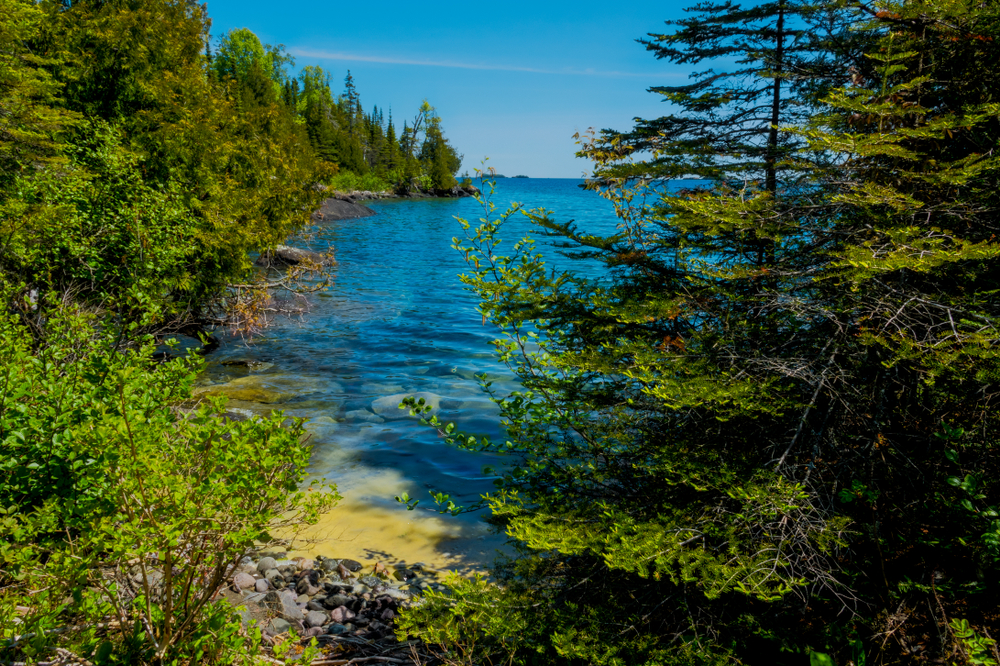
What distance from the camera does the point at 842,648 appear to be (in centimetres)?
306

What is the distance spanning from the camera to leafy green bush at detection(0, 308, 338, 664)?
110 inches

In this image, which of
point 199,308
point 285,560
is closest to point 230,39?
point 199,308

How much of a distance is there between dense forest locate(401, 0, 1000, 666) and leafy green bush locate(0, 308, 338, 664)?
4.29 feet

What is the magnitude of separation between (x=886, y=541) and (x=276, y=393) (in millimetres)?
10634

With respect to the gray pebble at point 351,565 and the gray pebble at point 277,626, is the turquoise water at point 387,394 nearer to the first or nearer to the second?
the gray pebble at point 351,565

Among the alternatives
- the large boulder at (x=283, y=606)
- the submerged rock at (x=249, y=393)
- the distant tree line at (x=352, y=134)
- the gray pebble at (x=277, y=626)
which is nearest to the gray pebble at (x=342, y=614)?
the large boulder at (x=283, y=606)

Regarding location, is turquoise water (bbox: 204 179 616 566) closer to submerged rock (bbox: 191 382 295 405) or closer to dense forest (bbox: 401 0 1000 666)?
submerged rock (bbox: 191 382 295 405)

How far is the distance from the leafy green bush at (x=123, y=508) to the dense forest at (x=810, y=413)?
131 cm

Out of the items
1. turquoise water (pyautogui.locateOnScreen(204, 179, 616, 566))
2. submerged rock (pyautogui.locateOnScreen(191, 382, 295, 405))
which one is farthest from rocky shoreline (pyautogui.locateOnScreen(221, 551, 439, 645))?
submerged rock (pyautogui.locateOnScreen(191, 382, 295, 405))

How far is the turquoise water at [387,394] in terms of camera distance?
6918 millimetres

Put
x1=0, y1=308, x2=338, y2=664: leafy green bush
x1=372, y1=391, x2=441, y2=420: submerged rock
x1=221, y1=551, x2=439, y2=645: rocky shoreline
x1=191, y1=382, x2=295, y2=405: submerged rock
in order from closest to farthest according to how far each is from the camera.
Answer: x1=0, y1=308, x2=338, y2=664: leafy green bush
x1=221, y1=551, x2=439, y2=645: rocky shoreline
x1=191, y1=382, x2=295, y2=405: submerged rock
x1=372, y1=391, x2=441, y2=420: submerged rock

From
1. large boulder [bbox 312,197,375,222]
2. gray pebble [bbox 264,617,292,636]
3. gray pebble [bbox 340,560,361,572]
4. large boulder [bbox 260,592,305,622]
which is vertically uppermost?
large boulder [bbox 312,197,375,222]

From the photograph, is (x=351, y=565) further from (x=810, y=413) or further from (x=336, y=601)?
(x=810, y=413)

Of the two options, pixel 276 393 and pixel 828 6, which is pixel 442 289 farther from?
pixel 828 6
